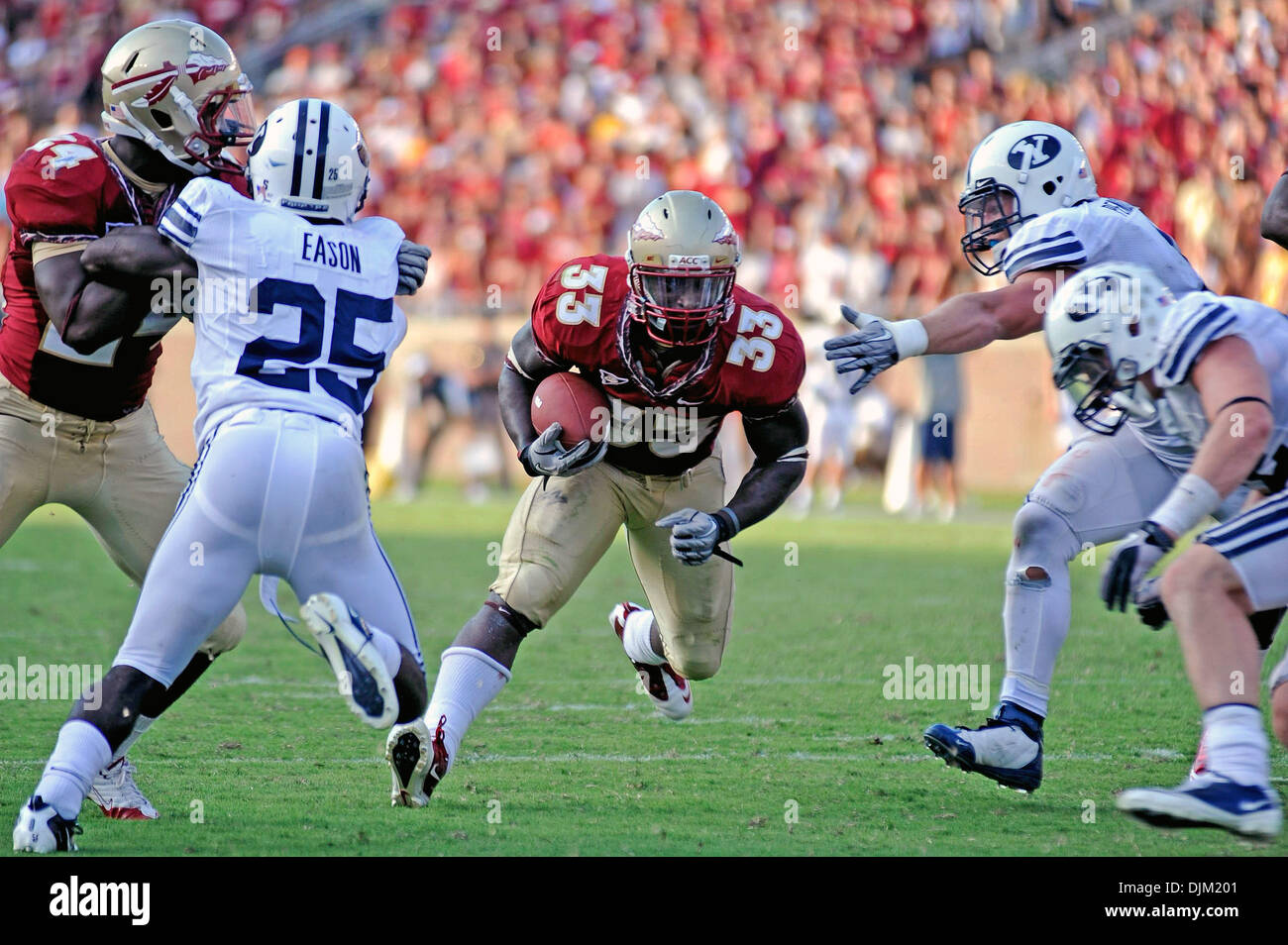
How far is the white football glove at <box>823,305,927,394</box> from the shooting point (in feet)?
13.1

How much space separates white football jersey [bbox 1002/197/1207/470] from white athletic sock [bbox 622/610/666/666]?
1.49 m

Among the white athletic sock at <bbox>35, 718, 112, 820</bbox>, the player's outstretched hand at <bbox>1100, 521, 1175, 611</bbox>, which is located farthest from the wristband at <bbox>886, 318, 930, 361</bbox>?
the white athletic sock at <bbox>35, 718, 112, 820</bbox>

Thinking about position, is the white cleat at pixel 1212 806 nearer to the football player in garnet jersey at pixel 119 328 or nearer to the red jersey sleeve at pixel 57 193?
the football player in garnet jersey at pixel 119 328

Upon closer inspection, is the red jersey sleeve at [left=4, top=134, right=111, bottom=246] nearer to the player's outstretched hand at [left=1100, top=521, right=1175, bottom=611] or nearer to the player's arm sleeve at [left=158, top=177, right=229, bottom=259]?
the player's arm sleeve at [left=158, top=177, right=229, bottom=259]

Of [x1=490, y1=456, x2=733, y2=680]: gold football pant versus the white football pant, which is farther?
[x1=490, y1=456, x2=733, y2=680]: gold football pant

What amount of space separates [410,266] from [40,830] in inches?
57.2

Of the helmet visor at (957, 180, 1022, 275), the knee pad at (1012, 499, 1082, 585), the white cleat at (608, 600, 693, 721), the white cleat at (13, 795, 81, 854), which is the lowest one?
the white cleat at (13, 795, 81, 854)

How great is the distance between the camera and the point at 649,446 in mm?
4320

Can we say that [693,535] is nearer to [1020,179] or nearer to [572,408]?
[572,408]

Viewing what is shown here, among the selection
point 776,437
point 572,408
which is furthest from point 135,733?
point 776,437

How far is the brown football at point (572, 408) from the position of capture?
4152 millimetres

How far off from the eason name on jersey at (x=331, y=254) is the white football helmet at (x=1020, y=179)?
75.2 inches
